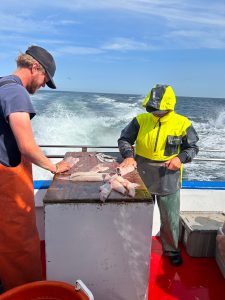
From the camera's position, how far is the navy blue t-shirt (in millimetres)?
2018

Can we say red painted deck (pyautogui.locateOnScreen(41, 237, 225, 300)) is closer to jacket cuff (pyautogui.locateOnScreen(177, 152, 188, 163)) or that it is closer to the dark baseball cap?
jacket cuff (pyautogui.locateOnScreen(177, 152, 188, 163))

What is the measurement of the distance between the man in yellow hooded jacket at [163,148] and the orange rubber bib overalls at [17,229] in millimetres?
981

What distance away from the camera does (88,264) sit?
6.64ft

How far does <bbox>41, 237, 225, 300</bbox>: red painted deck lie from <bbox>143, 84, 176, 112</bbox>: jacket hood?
1.56 meters

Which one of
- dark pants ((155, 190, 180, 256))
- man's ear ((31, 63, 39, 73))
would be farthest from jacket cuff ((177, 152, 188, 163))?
man's ear ((31, 63, 39, 73))

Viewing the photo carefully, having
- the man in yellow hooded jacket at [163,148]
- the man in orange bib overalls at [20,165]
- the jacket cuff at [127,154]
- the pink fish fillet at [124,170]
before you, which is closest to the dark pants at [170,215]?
the man in yellow hooded jacket at [163,148]

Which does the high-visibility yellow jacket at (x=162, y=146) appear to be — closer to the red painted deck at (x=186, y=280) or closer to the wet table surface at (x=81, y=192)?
the wet table surface at (x=81, y=192)

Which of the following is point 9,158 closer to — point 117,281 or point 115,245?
point 115,245

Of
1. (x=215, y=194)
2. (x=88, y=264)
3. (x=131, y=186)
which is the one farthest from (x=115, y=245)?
(x=215, y=194)

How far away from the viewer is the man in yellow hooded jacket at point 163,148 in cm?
293

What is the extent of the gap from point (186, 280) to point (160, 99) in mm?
1705

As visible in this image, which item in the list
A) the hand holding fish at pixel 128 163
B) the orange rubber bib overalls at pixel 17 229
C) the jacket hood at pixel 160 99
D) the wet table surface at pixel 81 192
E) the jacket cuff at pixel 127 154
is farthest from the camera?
the jacket cuff at pixel 127 154

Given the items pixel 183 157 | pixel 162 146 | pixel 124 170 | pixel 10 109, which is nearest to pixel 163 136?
pixel 162 146

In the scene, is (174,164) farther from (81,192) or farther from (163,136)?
(81,192)
